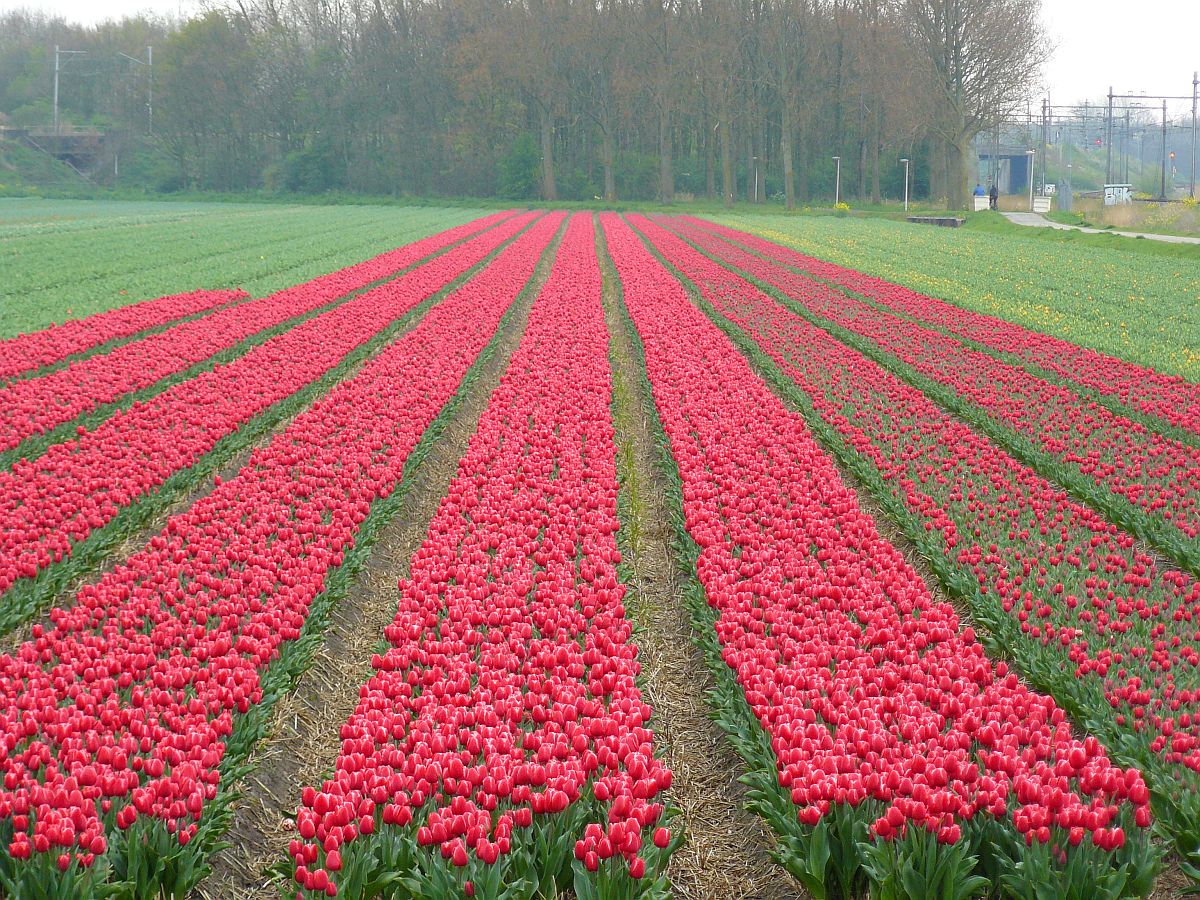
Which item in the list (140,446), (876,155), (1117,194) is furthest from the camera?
(876,155)

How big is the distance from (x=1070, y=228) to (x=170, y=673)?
50.7 meters

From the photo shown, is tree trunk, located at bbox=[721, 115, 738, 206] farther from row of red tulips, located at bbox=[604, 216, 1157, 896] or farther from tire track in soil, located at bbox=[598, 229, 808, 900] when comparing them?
row of red tulips, located at bbox=[604, 216, 1157, 896]

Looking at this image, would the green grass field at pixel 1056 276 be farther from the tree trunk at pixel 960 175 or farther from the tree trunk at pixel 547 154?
the tree trunk at pixel 547 154

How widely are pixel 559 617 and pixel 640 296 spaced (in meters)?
16.2

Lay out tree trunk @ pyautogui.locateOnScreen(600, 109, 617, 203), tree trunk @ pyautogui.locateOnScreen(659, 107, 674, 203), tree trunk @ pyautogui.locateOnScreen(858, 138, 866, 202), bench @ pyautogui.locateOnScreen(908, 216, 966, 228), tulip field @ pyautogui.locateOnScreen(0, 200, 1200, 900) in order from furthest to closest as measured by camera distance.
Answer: tree trunk @ pyautogui.locateOnScreen(600, 109, 617, 203), tree trunk @ pyautogui.locateOnScreen(858, 138, 866, 202), tree trunk @ pyautogui.locateOnScreen(659, 107, 674, 203), bench @ pyautogui.locateOnScreen(908, 216, 966, 228), tulip field @ pyautogui.locateOnScreen(0, 200, 1200, 900)

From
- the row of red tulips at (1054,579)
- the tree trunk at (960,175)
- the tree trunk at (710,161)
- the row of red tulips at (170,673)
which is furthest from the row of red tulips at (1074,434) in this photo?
the tree trunk at (710,161)

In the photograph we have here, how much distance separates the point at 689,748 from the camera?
5.41 metres

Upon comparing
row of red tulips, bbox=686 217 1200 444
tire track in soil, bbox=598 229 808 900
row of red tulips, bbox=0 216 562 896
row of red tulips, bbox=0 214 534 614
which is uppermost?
row of red tulips, bbox=686 217 1200 444

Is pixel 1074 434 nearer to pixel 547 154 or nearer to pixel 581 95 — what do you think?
pixel 547 154

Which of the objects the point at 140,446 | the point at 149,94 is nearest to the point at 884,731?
the point at 140,446

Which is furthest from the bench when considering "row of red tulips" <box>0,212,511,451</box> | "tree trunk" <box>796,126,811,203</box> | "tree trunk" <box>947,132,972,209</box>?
"row of red tulips" <box>0,212,511,451</box>

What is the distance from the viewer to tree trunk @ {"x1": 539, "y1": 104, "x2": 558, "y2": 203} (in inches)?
3059

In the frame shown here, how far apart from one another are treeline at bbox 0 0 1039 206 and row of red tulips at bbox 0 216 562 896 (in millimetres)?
60456

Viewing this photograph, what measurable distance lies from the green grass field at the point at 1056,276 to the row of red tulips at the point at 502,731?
10.3 meters
